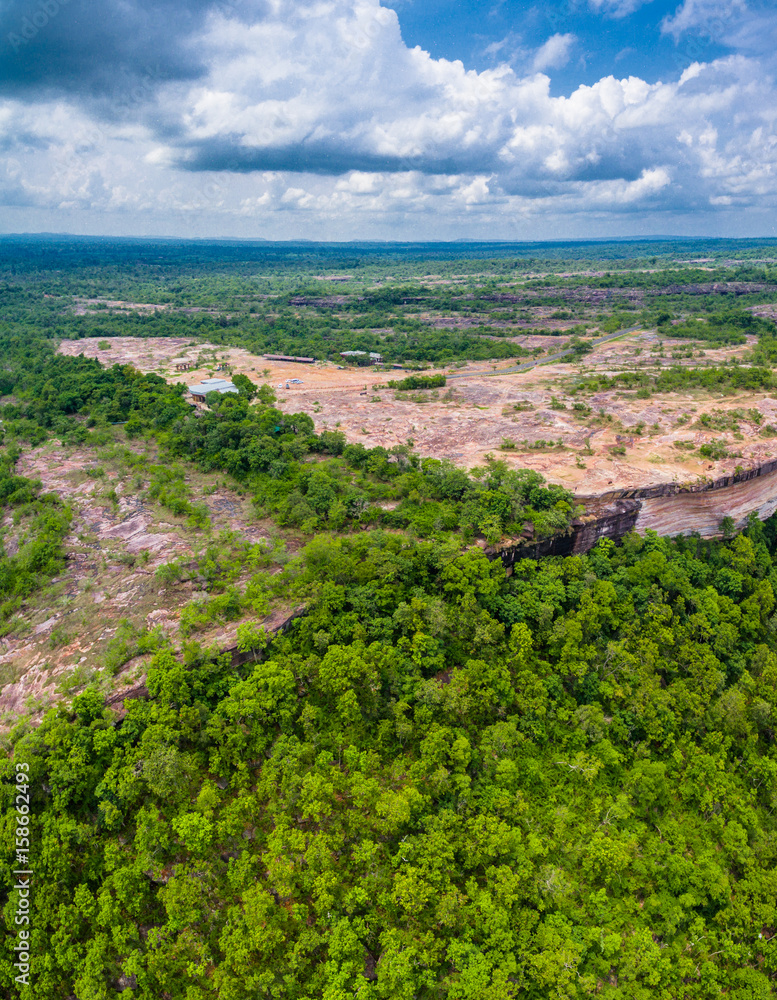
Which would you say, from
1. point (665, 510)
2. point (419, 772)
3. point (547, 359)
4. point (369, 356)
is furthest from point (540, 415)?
point (419, 772)

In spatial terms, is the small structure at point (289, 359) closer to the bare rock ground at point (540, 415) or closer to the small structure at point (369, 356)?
the bare rock ground at point (540, 415)

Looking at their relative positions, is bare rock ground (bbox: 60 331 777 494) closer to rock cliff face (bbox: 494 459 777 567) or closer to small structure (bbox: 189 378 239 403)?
rock cliff face (bbox: 494 459 777 567)

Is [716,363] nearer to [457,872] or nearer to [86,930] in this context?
[457,872]

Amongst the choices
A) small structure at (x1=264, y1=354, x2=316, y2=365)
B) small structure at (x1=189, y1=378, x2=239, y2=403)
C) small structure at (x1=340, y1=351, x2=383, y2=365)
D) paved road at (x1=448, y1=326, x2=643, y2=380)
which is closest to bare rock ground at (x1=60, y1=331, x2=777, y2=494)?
paved road at (x1=448, y1=326, x2=643, y2=380)

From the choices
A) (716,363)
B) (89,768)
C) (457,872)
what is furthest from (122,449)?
(716,363)

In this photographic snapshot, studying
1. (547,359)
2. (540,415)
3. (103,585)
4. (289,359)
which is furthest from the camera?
(547,359)

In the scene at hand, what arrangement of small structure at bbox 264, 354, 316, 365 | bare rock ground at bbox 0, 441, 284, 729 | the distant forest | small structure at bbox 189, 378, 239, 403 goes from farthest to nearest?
small structure at bbox 264, 354, 316, 365 < small structure at bbox 189, 378, 239, 403 < bare rock ground at bbox 0, 441, 284, 729 < the distant forest

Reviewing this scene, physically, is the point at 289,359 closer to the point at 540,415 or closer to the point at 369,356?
the point at 369,356
